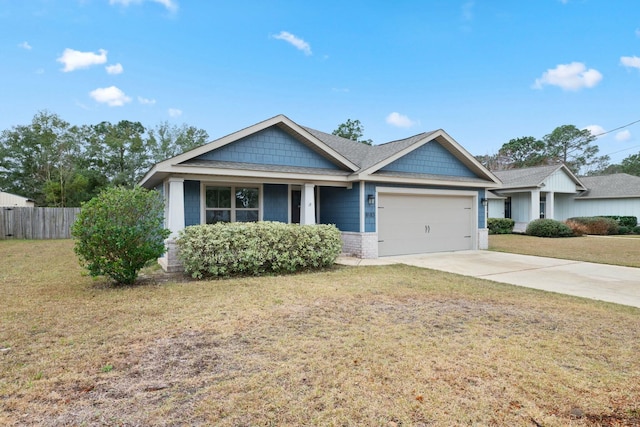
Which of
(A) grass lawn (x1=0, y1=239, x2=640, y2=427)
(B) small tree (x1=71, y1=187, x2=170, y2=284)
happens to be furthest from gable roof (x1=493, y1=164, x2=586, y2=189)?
(B) small tree (x1=71, y1=187, x2=170, y2=284)

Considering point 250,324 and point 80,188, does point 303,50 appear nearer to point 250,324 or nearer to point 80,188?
point 250,324

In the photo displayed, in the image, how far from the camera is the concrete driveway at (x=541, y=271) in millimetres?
7121

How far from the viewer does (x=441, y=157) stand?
13.6 m

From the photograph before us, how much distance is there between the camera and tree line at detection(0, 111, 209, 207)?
1184 inches

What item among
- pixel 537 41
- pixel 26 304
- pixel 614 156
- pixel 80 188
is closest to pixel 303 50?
pixel 537 41

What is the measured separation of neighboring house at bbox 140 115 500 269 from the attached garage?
0.12 feet

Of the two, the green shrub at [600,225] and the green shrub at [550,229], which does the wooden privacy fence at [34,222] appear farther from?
the green shrub at [600,225]

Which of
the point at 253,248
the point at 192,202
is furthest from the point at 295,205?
the point at 253,248

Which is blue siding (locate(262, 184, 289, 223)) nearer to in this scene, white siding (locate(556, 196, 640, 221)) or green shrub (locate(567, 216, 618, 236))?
green shrub (locate(567, 216, 618, 236))

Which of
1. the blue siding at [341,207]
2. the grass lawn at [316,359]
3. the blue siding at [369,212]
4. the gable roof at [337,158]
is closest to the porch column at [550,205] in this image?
the gable roof at [337,158]

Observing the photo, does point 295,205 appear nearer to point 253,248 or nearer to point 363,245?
point 363,245

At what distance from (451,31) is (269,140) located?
10818mm

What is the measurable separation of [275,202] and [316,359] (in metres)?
8.46

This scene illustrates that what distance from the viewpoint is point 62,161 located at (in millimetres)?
Answer: 31359
